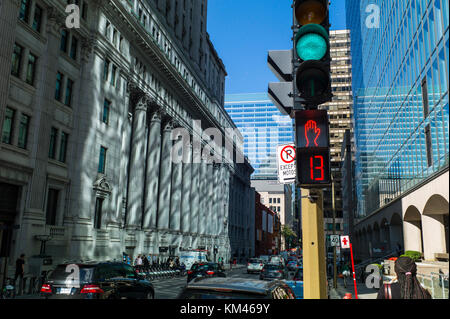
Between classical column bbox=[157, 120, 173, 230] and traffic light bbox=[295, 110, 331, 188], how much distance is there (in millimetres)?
46782

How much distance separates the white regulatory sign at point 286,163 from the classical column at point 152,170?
41.2m

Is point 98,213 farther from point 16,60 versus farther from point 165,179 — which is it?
point 165,179

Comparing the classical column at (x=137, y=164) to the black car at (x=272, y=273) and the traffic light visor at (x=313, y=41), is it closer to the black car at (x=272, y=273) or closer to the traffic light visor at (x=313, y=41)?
the black car at (x=272, y=273)

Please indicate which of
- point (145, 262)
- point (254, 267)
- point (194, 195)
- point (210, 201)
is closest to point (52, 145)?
point (145, 262)

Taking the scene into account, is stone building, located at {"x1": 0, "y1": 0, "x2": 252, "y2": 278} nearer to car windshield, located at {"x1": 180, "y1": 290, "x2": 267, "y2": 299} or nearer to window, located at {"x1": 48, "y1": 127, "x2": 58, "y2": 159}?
window, located at {"x1": 48, "y1": 127, "x2": 58, "y2": 159}

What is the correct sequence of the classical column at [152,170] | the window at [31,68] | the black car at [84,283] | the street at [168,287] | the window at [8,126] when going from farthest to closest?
the classical column at [152,170] < the window at [31,68] < the window at [8,126] < the street at [168,287] < the black car at [84,283]

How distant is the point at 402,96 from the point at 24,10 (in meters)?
27.4

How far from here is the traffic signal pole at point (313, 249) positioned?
4.64 meters

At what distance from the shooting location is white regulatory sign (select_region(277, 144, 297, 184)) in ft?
20.6

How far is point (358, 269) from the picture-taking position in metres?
42.5

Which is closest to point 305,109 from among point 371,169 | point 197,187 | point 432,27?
point 432,27

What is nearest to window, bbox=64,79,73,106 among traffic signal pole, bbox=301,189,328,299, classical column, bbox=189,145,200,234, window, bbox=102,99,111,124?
window, bbox=102,99,111,124

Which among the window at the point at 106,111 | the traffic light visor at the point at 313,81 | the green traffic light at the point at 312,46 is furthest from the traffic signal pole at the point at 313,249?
the window at the point at 106,111

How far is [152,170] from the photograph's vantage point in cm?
4806
